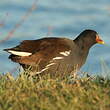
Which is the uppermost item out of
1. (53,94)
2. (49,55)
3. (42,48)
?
(42,48)

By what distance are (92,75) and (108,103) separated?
5.26ft

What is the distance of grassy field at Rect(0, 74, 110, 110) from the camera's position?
4.70 metres

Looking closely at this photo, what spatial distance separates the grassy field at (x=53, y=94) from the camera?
15.4 ft

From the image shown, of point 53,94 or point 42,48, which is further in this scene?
point 42,48

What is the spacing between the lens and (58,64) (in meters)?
8.20

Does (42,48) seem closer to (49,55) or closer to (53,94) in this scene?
(49,55)

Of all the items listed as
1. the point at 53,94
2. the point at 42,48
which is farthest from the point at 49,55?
the point at 53,94

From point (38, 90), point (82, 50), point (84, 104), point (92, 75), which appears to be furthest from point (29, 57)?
point (84, 104)

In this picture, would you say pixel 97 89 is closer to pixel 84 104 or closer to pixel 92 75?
pixel 84 104

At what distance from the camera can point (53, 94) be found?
16.4 ft

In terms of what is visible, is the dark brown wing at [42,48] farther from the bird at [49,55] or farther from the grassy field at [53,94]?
the grassy field at [53,94]

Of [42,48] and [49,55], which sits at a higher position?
[42,48]

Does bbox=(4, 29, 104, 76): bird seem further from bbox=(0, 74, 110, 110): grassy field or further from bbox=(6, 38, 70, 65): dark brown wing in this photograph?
bbox=(0, 74, 110, 110): grassy field

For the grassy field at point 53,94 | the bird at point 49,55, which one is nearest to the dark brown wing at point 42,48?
the bird at point 49,55
